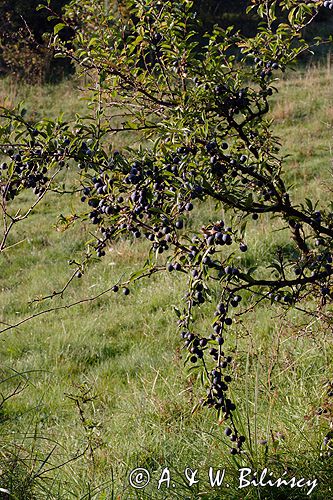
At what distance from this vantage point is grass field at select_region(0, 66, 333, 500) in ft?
8.95

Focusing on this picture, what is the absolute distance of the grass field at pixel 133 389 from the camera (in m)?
2.73

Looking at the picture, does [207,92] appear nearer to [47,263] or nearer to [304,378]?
[304,378]

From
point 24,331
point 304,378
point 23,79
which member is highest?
point 23,79

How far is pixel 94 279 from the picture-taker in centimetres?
651

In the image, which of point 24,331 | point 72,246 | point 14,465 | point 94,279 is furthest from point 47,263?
point 14,465

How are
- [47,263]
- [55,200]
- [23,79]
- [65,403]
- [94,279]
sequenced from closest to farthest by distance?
[65,403]
[94,279]
[47,263]
[55,200]
[23,79]

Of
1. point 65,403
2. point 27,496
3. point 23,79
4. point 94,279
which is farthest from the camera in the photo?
point 23,79

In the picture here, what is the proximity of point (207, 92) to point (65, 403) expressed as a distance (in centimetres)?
241

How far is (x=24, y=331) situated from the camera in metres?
5.54

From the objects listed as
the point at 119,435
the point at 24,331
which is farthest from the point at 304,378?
the point at 24,331

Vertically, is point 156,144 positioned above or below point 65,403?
above

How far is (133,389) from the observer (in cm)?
407

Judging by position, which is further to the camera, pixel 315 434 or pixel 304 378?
pixel 304 378

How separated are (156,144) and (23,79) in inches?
524
